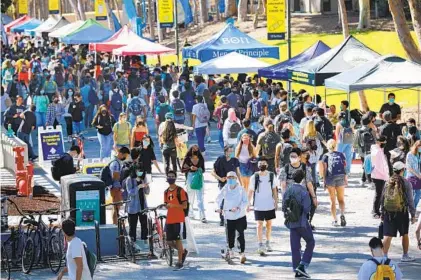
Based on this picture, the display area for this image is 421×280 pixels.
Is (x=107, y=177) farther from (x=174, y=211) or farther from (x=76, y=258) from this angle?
(x=76, y=258)

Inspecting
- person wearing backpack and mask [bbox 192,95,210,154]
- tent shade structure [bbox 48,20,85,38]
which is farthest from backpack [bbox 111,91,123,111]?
tent shade structure [bbox 48,20,85,38]

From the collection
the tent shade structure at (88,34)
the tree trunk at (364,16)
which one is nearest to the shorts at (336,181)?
the tent shade structure at (88,34)

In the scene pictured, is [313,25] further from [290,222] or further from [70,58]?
[290,222]

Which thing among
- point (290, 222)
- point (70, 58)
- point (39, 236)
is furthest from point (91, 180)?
point (70, 58)

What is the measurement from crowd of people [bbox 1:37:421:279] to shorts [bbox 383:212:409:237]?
2 cm

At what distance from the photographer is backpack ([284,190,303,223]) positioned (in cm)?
1398

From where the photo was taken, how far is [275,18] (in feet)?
108

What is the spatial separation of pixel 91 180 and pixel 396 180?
4.43 metres

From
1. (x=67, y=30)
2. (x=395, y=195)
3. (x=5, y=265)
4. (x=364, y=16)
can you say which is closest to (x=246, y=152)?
(x=395, y=195)

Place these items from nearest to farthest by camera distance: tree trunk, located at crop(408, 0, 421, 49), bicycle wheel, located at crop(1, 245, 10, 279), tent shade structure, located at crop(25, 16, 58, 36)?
1. bicycle wheel, located at crop(1, 245, 10, 279)
2. tree trunk, located at crop(408, 0, 421, 49)
3. tent shade structure, located at crop(25, 16, 58, 36)

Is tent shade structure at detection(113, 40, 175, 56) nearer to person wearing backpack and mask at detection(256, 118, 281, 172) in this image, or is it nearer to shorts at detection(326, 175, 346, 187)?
person wearing backpack and mask at detection(256, 118, 281, 172)

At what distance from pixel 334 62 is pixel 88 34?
2311 cm

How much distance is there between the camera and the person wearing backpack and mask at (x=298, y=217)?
1400 centimetres

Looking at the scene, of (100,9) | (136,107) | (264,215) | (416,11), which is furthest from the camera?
(100,9)
